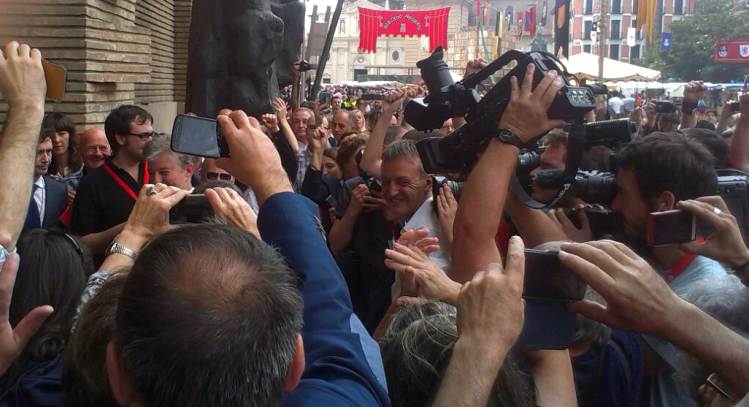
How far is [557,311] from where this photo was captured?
177 centimetres

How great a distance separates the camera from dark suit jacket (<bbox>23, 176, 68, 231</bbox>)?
4395mm

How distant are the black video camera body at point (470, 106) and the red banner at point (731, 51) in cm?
3041

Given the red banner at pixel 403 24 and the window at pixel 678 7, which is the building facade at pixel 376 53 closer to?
the window at pixel 678 7

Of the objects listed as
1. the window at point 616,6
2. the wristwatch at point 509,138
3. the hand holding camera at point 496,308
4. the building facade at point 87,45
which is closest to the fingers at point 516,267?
the hand holding camera at point 496,308

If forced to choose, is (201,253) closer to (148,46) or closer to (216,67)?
(216,67)

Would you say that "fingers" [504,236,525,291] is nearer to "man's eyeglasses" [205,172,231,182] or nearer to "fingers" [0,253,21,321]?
"fingers" [0,253,21,321]

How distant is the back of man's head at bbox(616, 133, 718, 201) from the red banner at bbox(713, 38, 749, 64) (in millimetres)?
30189

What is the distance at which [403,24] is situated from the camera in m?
28.2

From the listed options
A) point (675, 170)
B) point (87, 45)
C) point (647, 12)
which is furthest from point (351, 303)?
point (647, 12)

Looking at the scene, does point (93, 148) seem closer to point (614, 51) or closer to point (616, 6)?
point (616, 6)

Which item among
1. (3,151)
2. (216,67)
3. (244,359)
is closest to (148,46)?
(216,67)

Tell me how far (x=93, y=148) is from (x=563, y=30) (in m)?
10.5

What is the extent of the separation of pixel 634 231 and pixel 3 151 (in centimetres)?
Answer: 202

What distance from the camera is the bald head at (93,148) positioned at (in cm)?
559
